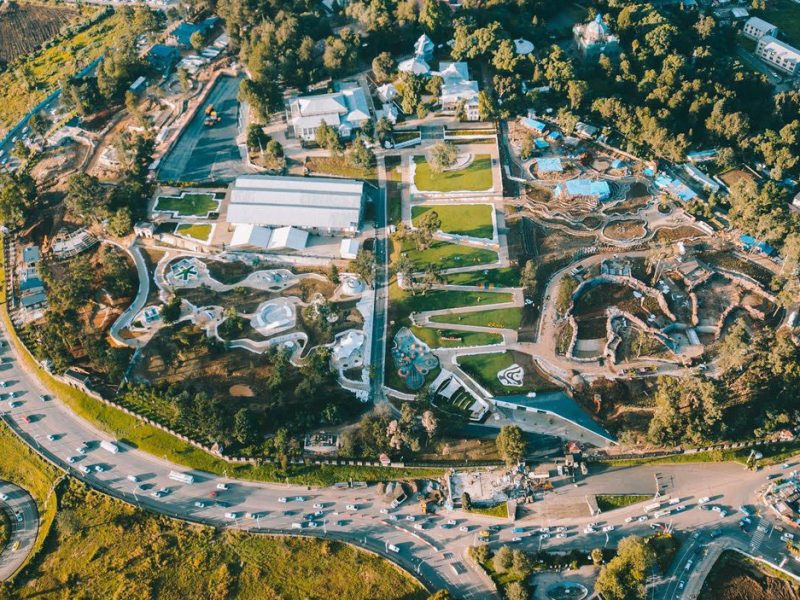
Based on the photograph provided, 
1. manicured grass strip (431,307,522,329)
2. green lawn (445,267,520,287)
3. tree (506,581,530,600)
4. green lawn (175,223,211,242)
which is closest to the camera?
tree (506,581,530,600)

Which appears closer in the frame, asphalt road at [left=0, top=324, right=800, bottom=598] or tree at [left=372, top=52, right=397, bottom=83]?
asphalt road at [left=0, top=324, right=800, bottom=598]

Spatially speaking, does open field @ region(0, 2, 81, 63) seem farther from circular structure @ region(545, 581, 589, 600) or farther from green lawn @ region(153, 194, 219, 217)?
circular structure @ region(545, 581, 589, 600)

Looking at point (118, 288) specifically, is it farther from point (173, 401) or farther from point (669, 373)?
point (669, 373)

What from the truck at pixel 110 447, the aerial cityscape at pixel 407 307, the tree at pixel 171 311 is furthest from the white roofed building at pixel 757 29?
the truck at pixel 110 447

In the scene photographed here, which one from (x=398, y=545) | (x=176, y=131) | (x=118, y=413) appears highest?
(x=176, y=131)

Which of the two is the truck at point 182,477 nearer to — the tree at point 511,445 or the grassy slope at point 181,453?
the grassy slope at point 181,453

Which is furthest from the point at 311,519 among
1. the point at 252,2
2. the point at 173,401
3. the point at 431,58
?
the point at 252,2

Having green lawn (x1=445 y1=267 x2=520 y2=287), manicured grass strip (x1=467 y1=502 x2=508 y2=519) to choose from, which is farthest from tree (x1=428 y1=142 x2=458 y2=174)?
manicured grass strip (x1=467 y1=502 x2=508 y2=519)
